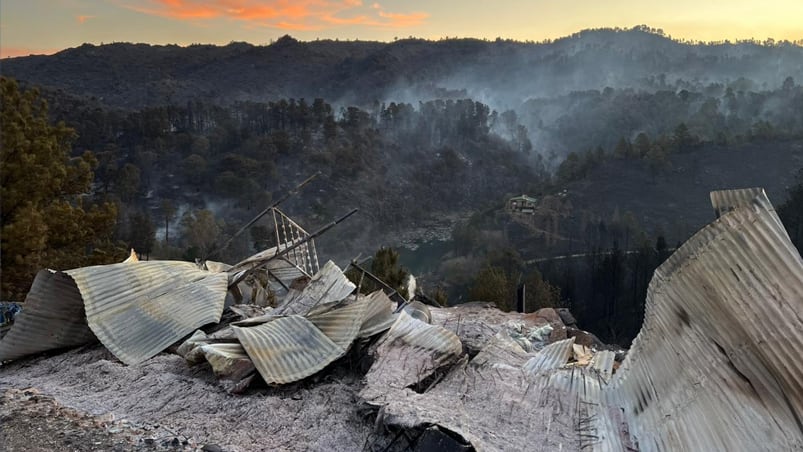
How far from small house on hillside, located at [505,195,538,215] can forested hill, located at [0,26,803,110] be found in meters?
42.9

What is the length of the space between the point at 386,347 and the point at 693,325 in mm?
2158

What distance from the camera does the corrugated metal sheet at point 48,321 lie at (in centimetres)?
514

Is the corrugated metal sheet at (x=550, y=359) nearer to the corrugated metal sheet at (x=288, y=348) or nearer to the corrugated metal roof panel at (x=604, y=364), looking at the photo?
the corrugated metal roof panel at (x=604, y=364)

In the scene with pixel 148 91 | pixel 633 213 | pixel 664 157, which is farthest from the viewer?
pixel 148 91

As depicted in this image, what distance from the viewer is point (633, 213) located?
44.3 metres

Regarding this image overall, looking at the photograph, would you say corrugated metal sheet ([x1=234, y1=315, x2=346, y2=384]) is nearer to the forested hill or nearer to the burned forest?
the burned forest

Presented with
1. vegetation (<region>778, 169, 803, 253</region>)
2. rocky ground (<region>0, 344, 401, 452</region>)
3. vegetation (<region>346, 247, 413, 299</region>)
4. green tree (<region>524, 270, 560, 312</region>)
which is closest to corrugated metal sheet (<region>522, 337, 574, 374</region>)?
rocky ground (<region>0, 344, 401, 452</region>)

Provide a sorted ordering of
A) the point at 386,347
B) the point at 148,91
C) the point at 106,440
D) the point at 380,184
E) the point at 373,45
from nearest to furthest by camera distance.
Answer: the point at 106,440
the point at 386,347
the point at 380,184
the point at 148,91
the point at 373,45

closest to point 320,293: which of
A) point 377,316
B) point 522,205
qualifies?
point 377,316

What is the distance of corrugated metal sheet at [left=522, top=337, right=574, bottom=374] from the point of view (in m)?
4.54

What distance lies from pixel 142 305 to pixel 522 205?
41512mm

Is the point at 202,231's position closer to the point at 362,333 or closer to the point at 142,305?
the point at 142,305

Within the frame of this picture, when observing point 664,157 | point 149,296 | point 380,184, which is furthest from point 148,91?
point 149,296

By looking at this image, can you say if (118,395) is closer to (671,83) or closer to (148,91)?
(148,91)
